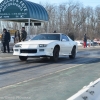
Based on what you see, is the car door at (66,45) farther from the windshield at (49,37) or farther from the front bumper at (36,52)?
the front bumper at (36,52)

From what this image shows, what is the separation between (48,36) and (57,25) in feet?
189

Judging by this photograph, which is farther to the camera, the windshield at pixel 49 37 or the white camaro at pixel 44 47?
the windshield at pixel 49 37

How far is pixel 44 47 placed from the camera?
39.4ft

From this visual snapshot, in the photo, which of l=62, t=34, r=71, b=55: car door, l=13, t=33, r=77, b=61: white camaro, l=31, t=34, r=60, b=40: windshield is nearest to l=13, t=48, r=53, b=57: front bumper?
l=13, t=33, r=77, b=61: white camaro

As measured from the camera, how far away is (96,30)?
263ft

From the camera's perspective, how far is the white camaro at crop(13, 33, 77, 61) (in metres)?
12.0

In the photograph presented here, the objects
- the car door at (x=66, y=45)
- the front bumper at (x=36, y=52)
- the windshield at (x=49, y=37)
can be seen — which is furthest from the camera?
the car door at (x=66, y=45)

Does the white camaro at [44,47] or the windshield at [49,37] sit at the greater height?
the windshield at [49,37]

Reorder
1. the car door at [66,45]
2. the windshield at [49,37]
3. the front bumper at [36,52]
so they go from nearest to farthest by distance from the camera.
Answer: the front bumper at [36,52]
the windshield at [49,37]
the car door at [66,45]

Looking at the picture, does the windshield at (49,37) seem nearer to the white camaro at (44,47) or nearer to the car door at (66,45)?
the white camaro at (44,47)

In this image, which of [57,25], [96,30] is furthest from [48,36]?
[96,30]

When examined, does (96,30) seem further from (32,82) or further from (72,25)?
(32,82)

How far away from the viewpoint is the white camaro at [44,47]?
39.4 feet

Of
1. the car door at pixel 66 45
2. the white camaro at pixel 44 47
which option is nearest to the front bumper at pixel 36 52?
the white camaro at pixel 44 47
